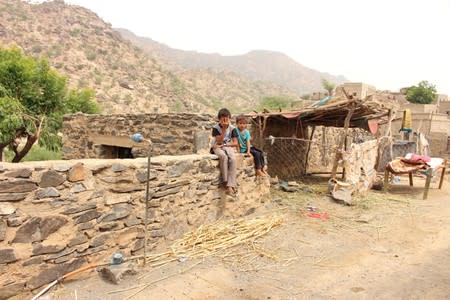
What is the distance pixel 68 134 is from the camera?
31.2 feet

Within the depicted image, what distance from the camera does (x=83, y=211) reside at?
10.6 feet

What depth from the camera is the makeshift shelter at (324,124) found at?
743cm

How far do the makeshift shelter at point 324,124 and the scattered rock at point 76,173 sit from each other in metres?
4.98

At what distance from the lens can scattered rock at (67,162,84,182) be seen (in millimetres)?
3138

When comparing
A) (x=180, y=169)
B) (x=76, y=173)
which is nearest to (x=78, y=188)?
(x=76, y=173)

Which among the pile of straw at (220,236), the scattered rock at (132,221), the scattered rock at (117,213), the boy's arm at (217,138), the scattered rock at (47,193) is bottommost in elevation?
the pile of straw at (220,236)

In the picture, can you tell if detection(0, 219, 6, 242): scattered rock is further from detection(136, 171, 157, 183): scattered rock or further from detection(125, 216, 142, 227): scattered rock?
detection(136, 171, 157, 183): scattered rock

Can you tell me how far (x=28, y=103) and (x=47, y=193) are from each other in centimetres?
1021

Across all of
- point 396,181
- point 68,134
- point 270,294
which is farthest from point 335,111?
point 68,134

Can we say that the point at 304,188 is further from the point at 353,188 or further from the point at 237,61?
the point at 237,61

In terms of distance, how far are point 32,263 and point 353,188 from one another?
6.36 m

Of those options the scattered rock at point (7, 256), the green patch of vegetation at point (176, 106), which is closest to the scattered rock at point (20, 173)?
the scattered rock at point (7, 256)

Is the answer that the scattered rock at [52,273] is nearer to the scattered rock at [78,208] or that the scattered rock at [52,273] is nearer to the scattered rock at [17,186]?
the scattered rock at [78,208]

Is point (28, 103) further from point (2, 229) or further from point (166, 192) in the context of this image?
point (2, 229)
